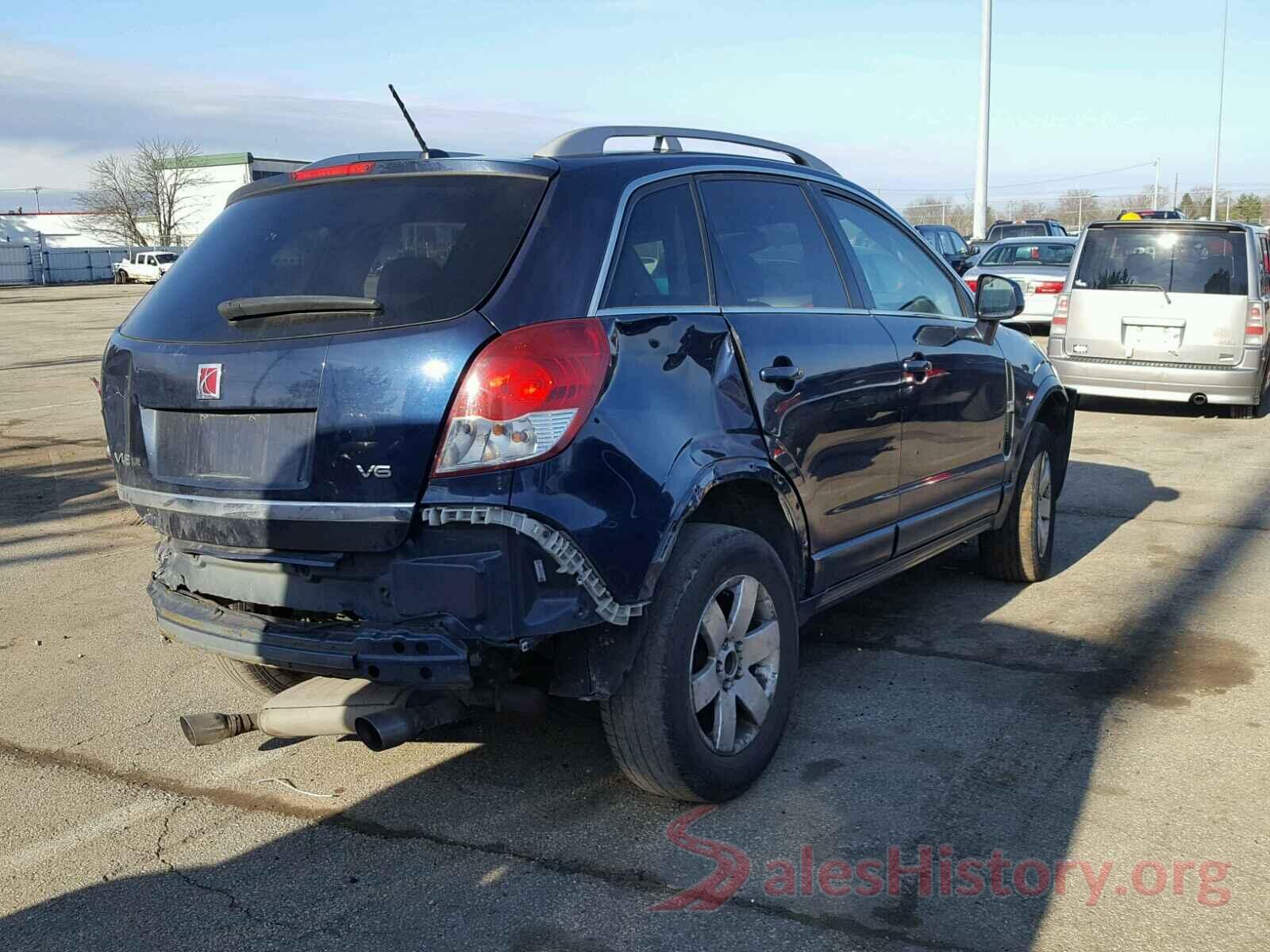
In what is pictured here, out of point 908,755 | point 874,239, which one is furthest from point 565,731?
point 874,239

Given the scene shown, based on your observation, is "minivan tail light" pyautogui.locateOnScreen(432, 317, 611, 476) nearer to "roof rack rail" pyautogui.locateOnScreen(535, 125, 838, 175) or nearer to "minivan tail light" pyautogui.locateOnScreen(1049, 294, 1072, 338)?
"roof rack rail" pyautogui.locateOnScreen(535, 125, 838, 175)

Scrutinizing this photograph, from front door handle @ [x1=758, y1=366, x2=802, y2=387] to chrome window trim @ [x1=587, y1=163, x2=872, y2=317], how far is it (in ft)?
2.16

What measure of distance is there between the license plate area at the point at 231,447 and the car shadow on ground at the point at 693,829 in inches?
40.6

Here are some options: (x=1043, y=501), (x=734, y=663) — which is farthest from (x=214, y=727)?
(x=1043, y=501)

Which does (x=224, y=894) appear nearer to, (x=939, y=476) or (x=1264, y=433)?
(x=939, y=476)

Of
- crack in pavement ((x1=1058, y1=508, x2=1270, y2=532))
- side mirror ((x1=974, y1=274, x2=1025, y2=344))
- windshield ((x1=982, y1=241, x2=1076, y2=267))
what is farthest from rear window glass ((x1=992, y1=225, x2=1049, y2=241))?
side mirror ((x1=974, y1=274, x2=1025, y2=344))

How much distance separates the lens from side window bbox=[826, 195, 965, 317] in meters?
4.79

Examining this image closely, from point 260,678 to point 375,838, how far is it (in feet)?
2.90

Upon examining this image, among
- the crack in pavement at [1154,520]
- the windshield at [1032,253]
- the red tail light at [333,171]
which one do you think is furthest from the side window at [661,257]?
the windshield at [1032,253]

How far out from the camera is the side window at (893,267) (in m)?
4.79

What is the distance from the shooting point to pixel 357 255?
3514 mm

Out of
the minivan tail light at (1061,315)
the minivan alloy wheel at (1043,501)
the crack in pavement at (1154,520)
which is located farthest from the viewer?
the minivan tail light at (1061,315)

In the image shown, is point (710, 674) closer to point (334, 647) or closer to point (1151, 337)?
point (334, 647)

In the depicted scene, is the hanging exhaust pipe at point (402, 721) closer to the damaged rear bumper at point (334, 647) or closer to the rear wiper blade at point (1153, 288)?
the damaged rear bumper at point (334, 647)
